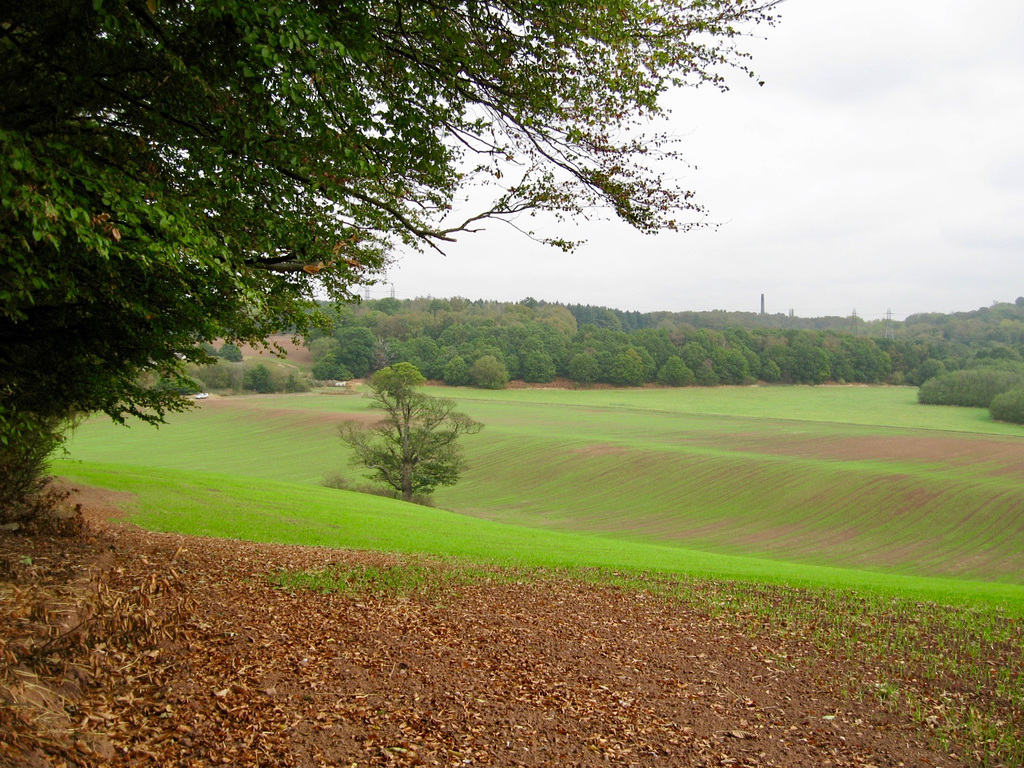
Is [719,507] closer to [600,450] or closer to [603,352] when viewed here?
[600,450]

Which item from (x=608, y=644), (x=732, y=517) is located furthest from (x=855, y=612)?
(x=732, y=517)

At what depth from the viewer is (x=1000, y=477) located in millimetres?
46125

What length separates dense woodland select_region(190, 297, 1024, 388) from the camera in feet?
325

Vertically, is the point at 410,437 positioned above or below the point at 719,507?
above

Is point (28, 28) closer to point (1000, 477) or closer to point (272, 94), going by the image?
point (272, 94)

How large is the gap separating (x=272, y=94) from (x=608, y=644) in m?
6.96

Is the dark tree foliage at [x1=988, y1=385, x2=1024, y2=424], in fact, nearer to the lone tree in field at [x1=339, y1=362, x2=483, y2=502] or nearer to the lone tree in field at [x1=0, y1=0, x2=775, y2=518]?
the lone tree in field at [x1=339, y1=362, x2=483, y2=502]

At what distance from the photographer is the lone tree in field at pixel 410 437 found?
4103 centimetres

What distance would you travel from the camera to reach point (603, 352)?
11619 cm

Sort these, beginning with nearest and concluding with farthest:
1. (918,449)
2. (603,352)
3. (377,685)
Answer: (377,685) < (918,449) < (603,352)

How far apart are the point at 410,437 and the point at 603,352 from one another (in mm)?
78344

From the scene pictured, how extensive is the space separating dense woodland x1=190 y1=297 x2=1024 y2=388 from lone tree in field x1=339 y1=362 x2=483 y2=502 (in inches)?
2045

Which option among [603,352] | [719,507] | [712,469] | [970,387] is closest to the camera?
[719,507]

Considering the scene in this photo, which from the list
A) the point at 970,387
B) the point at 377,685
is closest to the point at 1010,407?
the point at 970,387
